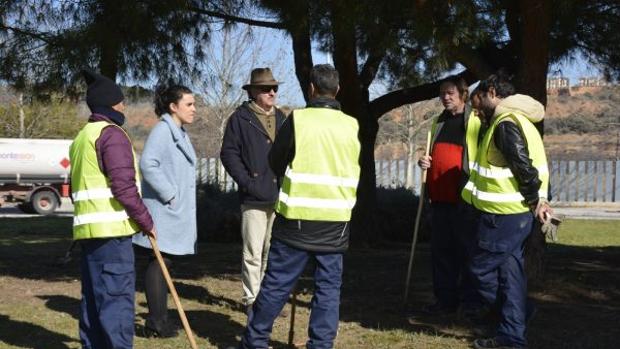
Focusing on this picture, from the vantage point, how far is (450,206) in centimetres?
676

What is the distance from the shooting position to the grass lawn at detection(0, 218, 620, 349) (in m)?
6.10

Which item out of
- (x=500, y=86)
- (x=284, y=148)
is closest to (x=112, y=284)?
(x=284, y=148)

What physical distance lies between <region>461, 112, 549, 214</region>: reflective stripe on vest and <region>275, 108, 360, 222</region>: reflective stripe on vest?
1.06 metres

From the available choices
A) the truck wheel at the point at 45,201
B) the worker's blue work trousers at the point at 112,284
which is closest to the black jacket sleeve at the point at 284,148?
the worker's blue work trousers at the point at 112,284

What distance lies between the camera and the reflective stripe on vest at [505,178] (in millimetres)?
5512

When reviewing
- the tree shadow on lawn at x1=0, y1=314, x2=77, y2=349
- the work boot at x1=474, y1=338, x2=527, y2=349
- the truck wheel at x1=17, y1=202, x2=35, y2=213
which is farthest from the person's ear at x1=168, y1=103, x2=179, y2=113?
the truck wheel at x1=17, y1=202, x2=35, y2=213

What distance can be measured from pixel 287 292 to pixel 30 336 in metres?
2.26

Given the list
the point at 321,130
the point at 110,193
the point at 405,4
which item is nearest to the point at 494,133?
the point at 321,130

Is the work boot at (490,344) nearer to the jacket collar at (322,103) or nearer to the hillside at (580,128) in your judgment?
the jacket collar at (322,103)

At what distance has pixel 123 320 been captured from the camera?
4.96 metres

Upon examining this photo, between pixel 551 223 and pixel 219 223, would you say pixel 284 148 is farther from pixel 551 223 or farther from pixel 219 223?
pixel 219 223

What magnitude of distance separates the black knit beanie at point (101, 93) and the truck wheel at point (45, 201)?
22.4 metres

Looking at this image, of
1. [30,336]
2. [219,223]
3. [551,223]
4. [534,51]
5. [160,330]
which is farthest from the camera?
[219,223]

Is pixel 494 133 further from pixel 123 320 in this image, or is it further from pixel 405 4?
pixel 123 320
